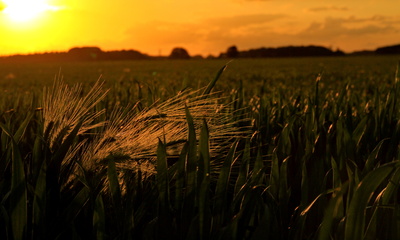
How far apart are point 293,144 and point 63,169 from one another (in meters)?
1.04

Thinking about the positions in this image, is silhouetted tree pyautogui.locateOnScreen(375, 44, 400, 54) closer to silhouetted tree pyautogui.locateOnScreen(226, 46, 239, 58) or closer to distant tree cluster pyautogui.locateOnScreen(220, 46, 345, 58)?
distant tree cluster pyautogui.locateOnScreen(220, 46, 345, 58)

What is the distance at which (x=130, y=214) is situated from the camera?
0.93 meters

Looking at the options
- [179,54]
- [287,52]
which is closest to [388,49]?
[287,52]

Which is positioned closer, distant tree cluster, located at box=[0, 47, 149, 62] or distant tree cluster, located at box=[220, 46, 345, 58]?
distant tree cluster, located at box=[0, 47, 149, 62]

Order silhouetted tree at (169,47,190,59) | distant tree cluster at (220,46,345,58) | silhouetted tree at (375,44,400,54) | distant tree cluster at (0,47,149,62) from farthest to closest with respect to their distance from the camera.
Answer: distant tree cluster at (220,46,345,58)
silhouetted tree at (169,47,190,59)
silhouetted tree at (375,44,400,54)
distant tree cluster at (0,47,149,62)

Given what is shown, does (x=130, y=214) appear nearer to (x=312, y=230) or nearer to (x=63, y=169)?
(x=63, y=169)

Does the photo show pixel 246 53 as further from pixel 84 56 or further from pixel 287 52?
pixel 84 56

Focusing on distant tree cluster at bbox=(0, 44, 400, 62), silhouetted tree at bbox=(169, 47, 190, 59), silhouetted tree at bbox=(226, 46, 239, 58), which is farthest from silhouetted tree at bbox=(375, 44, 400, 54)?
silhouetted tree at bbox=(169, 47, 190, 59)

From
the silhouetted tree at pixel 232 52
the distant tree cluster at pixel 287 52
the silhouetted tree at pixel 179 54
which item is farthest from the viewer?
the distant tree cluster at pixel 287 52

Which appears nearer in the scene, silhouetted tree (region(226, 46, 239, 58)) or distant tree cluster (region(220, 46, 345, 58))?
silhouetted tree (region(226, 46, 239, 58))

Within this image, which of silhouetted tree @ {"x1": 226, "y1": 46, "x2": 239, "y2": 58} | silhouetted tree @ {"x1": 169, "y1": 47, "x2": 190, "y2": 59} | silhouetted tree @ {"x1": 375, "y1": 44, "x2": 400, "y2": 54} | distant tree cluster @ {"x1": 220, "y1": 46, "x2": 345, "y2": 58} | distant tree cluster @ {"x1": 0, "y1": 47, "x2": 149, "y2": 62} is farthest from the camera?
distant tree cluster @ {"x1": 220, "y1": 46, "x2": 345, "y2": 58}

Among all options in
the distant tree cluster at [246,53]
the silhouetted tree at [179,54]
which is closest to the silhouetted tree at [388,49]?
the distant tree cluster at [246,53]

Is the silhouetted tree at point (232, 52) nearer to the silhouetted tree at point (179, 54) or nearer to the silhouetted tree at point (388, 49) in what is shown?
the silhouetted tree at point (179, 54)

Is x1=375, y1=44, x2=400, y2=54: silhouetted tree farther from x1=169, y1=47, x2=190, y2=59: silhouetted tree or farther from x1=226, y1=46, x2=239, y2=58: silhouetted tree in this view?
x1=169, y1=47, x2=190, y2=59: silhouetted tree
